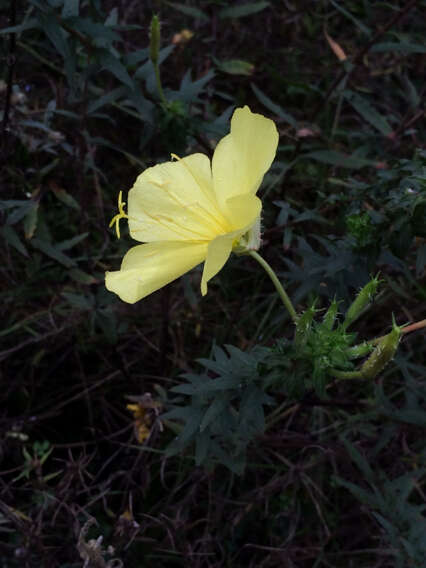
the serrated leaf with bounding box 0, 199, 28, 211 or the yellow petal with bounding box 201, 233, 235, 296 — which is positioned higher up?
the yellow petal with bounding box 201, 233, 235, 296

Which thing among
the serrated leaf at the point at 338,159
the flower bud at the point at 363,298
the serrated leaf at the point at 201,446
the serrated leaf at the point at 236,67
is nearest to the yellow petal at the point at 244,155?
the flower bud at the point at 363,298

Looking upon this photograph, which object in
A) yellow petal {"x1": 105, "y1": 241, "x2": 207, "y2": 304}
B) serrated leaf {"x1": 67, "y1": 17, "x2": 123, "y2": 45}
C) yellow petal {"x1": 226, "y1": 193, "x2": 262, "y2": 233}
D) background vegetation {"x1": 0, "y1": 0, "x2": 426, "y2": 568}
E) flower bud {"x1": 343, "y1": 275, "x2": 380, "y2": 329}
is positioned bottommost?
background vegetation {"x1": 0, "y1": 0, "x2": 426, "y2": 568}

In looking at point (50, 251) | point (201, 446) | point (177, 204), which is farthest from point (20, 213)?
point (201, 446)

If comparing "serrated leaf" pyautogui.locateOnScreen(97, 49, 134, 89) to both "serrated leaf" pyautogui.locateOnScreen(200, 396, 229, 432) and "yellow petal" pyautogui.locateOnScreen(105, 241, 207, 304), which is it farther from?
"serrated leaf" pyautogui.locateOnScreen(200, 396, 229, 432)

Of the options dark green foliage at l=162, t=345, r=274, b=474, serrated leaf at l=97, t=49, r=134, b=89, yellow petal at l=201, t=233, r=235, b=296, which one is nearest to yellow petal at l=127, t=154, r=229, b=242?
yellow petal at l=201, t=233, r=235, b=296

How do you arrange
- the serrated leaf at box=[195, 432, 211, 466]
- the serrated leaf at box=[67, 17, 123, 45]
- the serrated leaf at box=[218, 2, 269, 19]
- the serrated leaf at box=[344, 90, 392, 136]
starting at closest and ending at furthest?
the serrated leaf at box=[195, 432, 211, 466], the serrated leaf at box=[67, 17, 123, 45], the serrated leaf at box=[344, 90, 392, 136], the serrated leaf at box=[218, 2, 269, 19]

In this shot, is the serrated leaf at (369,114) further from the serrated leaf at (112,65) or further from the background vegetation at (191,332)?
the serrated leaf at (112,65)

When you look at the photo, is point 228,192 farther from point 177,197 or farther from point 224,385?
point 224,385

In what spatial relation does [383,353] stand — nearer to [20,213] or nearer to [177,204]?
[177,204]
